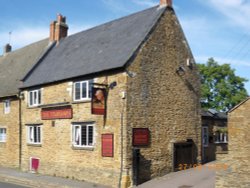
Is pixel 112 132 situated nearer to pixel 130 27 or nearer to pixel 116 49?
pixel 116 49

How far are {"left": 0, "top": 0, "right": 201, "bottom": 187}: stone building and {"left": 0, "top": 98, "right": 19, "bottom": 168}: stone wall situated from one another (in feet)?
3.92

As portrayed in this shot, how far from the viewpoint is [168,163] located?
21.2 meters

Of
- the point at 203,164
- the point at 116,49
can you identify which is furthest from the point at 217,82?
the point at 116,49

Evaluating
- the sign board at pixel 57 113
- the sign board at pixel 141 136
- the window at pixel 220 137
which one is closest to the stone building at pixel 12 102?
the sign board at pixel 57 113

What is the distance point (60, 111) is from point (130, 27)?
658cm

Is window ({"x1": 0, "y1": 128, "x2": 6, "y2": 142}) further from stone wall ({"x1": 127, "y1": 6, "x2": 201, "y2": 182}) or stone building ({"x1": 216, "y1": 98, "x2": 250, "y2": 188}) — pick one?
stone building ({"x1": 216, "y1": 98, "x2": 250, "y2": 188})

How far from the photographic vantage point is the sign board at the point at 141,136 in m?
19.6

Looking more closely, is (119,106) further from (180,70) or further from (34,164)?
(34,164)

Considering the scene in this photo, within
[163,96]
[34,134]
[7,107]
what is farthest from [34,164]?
[163,96]

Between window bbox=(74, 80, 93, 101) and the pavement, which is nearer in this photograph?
the pavement

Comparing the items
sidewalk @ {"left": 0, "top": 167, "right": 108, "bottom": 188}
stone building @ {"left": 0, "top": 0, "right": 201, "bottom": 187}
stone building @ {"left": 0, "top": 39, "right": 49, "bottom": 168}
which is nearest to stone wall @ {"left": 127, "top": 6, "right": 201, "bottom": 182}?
stone building @ {"left": 0, "top": 0, "right": 201, "bottom": 187}

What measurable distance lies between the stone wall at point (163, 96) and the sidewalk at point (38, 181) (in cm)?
350

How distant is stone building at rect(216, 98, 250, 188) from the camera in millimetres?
15055

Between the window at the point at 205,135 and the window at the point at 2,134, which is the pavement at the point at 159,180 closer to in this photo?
the window at the point at 205,135
